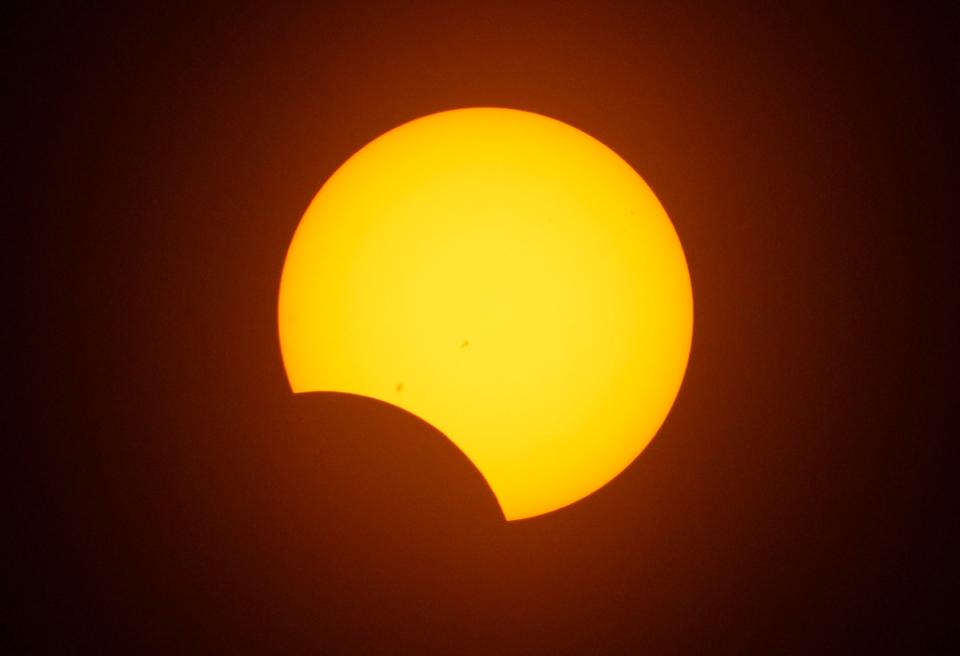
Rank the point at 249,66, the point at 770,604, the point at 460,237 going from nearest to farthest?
1. the point at 460,237
2. the point at 249,66
3. the point at 770,604

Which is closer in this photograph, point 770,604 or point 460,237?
point 460,237

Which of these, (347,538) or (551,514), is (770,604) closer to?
(551,514)

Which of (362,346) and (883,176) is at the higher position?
(883,176)

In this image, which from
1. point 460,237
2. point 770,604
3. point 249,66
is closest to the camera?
point 460,237

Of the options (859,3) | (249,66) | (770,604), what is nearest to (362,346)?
(249,66)

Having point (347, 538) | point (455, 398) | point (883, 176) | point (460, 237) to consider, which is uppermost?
point (883, 176)

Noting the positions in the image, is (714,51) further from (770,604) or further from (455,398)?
(770,604)
